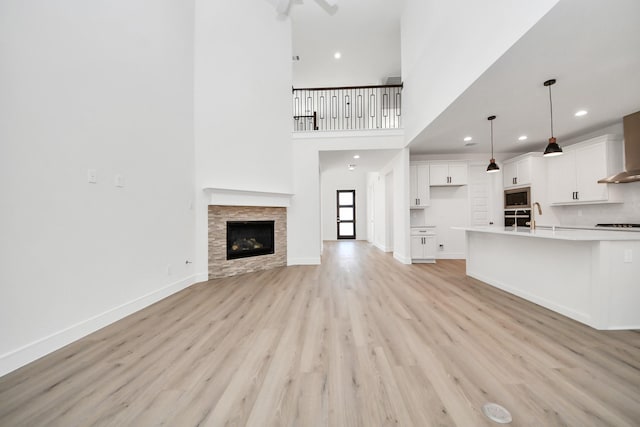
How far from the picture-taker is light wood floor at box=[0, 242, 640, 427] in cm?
132

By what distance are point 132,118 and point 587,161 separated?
7170 millimetres

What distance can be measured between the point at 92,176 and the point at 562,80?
5067 mm

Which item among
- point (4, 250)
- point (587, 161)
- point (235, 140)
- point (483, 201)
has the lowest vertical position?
point (4, 250)

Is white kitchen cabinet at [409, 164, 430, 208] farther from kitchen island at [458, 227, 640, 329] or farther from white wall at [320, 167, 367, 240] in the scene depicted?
white wall at [320, 167, 367, 240]

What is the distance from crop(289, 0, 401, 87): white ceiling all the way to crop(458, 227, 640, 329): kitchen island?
18.5ft

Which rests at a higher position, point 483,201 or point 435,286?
point 483,201

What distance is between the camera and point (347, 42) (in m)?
6.52

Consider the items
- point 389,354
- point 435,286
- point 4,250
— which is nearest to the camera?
point 4,250

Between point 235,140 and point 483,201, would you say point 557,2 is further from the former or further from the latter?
point 483,201

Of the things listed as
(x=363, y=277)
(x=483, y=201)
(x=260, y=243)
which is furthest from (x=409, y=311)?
(x=483, y=201)

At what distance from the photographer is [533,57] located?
2.34 m

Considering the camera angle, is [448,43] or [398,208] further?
[398,208]

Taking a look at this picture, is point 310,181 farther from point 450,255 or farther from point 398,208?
point 450,255

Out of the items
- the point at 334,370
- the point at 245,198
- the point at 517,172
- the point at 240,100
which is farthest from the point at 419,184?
the point at 334,370
